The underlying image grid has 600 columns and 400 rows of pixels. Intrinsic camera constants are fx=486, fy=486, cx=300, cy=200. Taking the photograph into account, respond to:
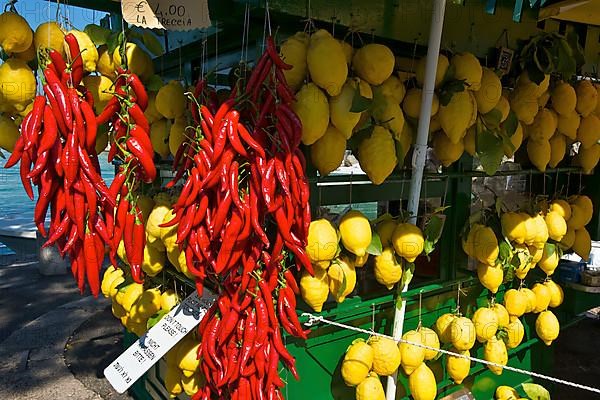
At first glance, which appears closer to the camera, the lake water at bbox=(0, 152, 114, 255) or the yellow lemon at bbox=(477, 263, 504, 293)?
the yellow lemon at bbox=(477, 263, 504, 293)

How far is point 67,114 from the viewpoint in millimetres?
1548

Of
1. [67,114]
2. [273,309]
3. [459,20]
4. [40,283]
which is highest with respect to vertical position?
[459,20]

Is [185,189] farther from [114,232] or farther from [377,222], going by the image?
[377,222]

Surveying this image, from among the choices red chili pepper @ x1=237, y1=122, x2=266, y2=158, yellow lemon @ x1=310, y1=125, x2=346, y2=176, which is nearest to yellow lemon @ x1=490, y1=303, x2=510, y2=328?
yellow lemon @ x1=310, y1=125, x2=346, y2=176

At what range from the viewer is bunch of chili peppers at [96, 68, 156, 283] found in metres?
1.72

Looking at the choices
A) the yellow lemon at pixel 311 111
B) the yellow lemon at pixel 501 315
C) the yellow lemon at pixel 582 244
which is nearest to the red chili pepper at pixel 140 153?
the yellow lemon at pixel 311 111

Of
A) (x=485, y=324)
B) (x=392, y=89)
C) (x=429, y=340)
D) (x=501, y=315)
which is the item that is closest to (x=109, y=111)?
(x=392, y=89)

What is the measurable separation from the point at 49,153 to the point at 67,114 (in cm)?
14

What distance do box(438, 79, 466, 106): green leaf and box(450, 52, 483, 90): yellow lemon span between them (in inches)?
1.4

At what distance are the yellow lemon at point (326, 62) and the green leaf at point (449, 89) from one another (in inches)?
26.9

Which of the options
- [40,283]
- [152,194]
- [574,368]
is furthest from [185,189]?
[40,283]

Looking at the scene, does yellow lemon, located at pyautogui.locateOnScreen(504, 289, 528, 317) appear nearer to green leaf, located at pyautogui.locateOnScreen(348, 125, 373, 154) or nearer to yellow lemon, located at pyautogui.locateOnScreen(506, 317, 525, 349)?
yellow lemon, located at pyautogui.locateOnScreen(506, 317, 525, 349)

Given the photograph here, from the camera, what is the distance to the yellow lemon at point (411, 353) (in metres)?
2.50

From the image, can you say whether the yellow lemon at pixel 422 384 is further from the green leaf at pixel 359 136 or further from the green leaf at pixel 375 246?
the green leaf at pixel 359 136
